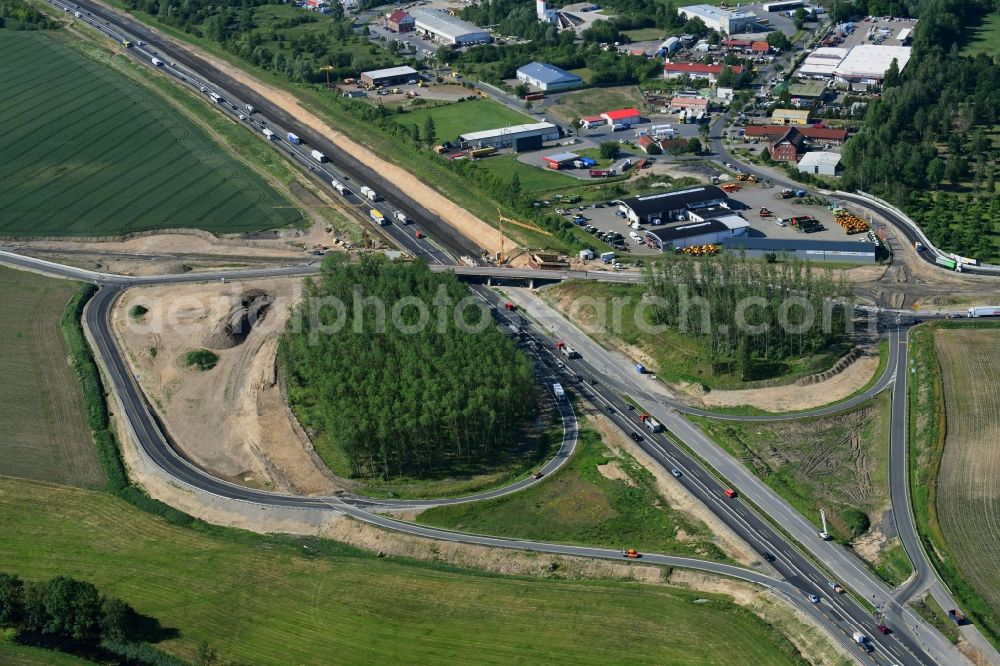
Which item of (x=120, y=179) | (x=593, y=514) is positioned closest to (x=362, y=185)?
(x=120, y=179)

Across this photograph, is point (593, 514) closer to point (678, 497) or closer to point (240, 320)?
point (678, 497)

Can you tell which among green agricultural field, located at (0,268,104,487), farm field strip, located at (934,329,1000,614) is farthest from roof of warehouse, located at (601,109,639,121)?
green agricultural field, located at (0,268,104,487)

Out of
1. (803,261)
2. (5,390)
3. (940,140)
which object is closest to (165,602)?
(5,390)

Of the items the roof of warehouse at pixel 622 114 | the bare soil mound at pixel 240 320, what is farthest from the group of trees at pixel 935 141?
the bare soil mound at pixel 240 320

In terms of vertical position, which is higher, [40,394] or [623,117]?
[623,117]

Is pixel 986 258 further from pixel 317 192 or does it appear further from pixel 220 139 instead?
pixel 220 139

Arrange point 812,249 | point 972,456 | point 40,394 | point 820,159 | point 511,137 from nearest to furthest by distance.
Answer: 1. point 972,456
2. point 40,394
3. point 812,249
4. point 820,159
5. point 511,137
